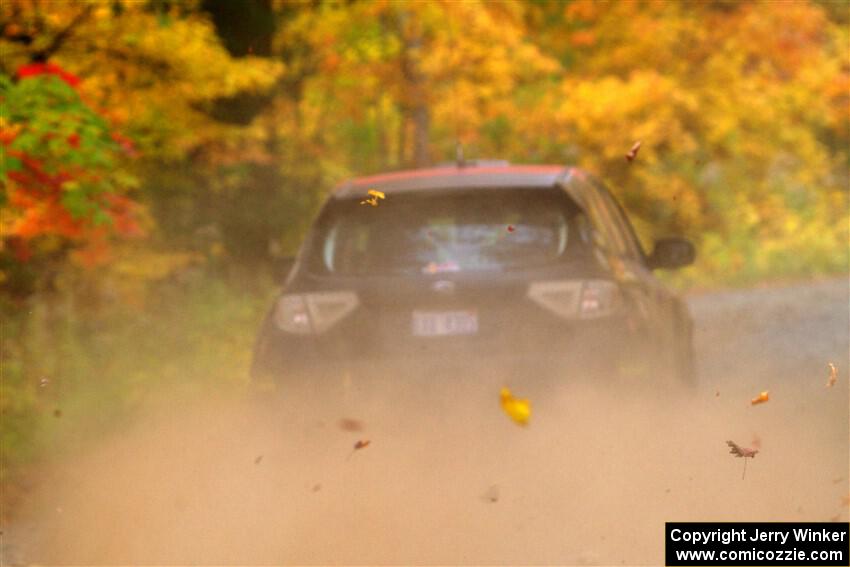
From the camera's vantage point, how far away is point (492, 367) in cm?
693

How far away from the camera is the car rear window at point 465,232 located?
7082 millimetres

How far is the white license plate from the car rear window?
0.69 ft

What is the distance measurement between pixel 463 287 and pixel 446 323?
18 centimetres

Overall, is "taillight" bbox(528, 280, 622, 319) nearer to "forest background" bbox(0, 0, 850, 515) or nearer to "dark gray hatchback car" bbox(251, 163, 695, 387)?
"dark gray hatchback car" bbox(251, 163, 695, 387)

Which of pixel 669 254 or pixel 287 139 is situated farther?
pixel 287 139

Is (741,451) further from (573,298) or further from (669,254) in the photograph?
(669,254)

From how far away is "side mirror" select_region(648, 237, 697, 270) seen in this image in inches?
347

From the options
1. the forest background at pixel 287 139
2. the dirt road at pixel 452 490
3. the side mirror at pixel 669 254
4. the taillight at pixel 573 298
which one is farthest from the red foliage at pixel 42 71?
the taillight at pixel 573 298

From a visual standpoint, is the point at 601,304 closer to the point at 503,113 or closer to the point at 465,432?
the point at 465,432

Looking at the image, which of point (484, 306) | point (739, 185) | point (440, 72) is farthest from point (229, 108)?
point (484, 306)

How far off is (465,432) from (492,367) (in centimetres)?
32

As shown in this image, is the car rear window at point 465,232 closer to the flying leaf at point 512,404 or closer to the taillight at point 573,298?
the taillight at point 573,298

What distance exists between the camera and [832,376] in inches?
437

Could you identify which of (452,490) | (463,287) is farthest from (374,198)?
(452,490)
